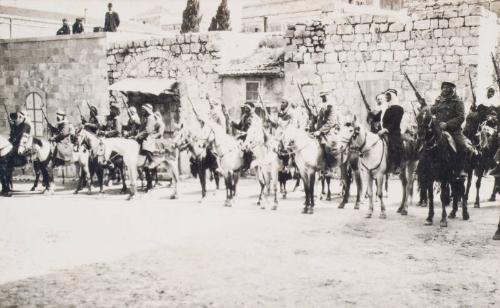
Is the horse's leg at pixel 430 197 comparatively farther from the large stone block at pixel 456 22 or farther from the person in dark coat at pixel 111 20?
the person in dark coat at pixel 111 20

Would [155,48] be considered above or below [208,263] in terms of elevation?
above

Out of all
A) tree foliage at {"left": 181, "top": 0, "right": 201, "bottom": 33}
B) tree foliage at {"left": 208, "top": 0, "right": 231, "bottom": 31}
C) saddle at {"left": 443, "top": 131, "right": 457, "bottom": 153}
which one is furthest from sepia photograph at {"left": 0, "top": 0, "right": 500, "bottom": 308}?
tree foliage at {"left": 208, "top": 0, "right": 231, "bottom": 31}

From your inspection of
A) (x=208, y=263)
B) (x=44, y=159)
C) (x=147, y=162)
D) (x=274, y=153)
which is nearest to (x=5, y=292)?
(x=208, y=263)

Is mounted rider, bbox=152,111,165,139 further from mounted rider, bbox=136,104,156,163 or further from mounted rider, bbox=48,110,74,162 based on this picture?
mounted rider, bbox=48,110,74,162

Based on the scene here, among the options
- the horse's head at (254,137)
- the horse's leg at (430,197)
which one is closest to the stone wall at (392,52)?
the horse's head at (254,137)

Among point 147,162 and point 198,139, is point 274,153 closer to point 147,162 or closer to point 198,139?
point 198,139

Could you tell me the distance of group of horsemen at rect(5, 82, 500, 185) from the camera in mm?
9641

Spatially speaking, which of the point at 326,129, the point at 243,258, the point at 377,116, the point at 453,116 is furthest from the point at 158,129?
the point at 453,116

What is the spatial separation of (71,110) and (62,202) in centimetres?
732

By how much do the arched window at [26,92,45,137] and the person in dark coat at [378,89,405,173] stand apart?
568 inches

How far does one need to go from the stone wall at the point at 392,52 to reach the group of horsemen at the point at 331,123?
1.43m

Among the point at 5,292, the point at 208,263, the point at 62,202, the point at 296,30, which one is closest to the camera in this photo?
the point at 5,292

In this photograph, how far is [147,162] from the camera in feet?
44.2

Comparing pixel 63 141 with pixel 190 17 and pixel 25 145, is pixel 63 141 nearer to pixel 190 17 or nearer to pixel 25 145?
pixel 25 145
